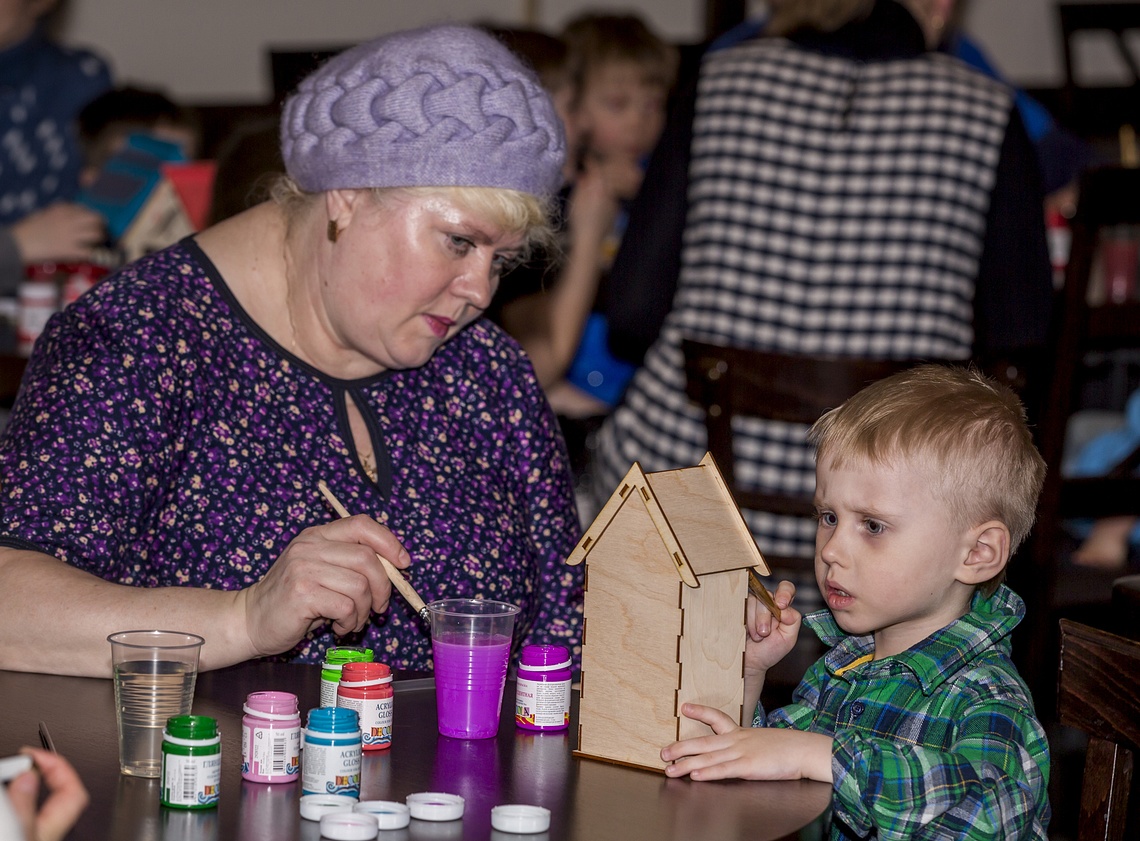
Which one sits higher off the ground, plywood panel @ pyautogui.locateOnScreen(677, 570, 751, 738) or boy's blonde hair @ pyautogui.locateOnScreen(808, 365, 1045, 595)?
boy's blonde hair @ pyautogui.locateOnScreen(808, 365, 1045, 595)

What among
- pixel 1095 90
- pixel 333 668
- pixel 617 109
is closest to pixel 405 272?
pixel 333 668

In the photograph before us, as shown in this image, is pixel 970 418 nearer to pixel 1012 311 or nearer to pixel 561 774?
pixel 561 774

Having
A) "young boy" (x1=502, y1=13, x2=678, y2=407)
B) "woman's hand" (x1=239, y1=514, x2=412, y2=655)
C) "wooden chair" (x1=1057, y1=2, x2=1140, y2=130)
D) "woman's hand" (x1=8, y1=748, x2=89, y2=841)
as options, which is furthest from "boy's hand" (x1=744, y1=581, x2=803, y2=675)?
"wooden chair" (x1=1057, y1=2, x2=1140, y2=130)

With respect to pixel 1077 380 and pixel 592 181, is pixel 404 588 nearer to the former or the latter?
pixel 1077 380

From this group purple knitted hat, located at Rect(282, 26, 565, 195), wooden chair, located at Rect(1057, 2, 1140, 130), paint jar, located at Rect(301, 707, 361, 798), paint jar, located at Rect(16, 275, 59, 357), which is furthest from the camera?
wooden chair, located at Rect(1057, 2, 1140, 130)

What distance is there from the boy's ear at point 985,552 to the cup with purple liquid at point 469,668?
49cm

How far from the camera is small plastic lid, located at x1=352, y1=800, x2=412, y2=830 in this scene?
1086 mm

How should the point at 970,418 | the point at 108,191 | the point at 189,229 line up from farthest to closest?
the point at 108,191, the point at 189,229, the point at 970,418

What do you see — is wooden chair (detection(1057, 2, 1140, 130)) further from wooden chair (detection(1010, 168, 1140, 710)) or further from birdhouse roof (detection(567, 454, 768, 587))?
birdhouse roof (detection(567, 454, 768, 587))

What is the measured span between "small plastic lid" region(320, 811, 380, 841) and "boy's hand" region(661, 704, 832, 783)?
0.98ft

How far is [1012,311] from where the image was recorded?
9.51ft

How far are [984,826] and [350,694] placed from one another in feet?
1.82

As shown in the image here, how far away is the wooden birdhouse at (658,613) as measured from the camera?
4.13 ft

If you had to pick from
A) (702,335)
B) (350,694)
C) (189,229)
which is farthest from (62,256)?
(350,694)
